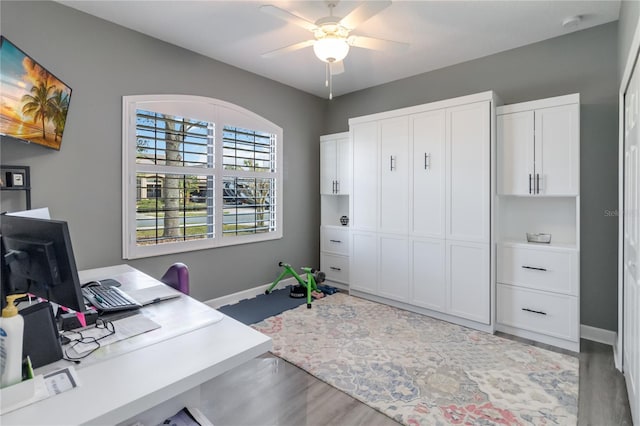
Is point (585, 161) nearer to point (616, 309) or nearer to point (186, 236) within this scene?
point (616, 309)

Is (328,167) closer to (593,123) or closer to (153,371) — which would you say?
(593,123)

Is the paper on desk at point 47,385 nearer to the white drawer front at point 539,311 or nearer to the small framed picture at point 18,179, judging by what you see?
the small framed picture at point 18,179

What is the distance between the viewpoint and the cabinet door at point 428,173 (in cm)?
333

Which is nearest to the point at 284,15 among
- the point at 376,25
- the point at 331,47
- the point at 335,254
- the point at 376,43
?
the point at 331,47

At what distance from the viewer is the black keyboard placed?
150cm

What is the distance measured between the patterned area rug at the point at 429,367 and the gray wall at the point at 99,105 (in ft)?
3.82

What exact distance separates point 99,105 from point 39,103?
59 centimetres

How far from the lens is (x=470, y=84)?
3621 millimetres

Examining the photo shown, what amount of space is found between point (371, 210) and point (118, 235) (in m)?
2.69

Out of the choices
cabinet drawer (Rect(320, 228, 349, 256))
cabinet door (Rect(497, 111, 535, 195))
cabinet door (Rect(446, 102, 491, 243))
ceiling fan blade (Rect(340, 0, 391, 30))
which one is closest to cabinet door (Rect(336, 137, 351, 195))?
cabinet drawer (Rect(320, 228, 349, 256))

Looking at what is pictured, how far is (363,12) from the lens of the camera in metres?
2.15

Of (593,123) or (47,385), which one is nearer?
(47,385)

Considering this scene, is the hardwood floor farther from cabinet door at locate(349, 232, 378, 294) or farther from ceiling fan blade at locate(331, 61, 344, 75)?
ceiling fan blade at locate(331, 61, 344, 75)

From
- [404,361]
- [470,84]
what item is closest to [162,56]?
[470,84]
